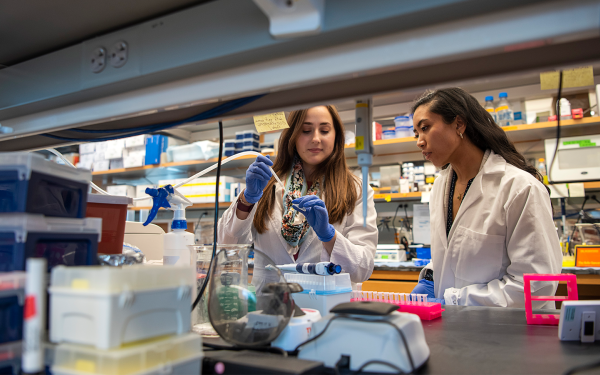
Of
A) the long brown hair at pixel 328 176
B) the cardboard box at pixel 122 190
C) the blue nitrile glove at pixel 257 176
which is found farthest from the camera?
the cardboard box at pixel 122 190

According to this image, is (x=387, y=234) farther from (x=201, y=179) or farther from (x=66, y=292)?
(x=66, y=292)

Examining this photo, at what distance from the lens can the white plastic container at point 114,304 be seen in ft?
1.43

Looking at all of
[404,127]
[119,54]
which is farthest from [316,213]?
[404,127]

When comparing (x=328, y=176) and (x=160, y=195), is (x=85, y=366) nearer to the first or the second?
(x=160, y=195)

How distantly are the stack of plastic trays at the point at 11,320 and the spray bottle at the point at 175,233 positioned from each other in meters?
0.36

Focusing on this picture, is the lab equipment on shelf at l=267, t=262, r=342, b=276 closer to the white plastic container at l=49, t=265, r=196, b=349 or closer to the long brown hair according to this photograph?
the white plastic container at l=49, t=265, r=196, b=349

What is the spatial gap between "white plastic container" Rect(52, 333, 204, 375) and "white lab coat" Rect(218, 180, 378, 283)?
90cm

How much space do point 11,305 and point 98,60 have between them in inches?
16.7

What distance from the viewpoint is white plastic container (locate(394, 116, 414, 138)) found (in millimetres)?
3229

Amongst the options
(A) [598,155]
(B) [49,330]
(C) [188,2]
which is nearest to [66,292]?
(B) [49,330]

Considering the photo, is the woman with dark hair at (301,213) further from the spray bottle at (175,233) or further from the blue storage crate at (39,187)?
the blue storage crate at (39,187)

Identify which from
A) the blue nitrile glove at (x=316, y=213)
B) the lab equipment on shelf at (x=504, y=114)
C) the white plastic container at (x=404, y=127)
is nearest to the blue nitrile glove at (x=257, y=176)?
the blue nitrile glove at (x=316, y=213)

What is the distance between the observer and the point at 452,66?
56cm

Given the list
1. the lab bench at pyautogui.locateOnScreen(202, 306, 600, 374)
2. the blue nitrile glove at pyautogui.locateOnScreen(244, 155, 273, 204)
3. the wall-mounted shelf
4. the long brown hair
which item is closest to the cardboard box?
the wall-mounted shelf
